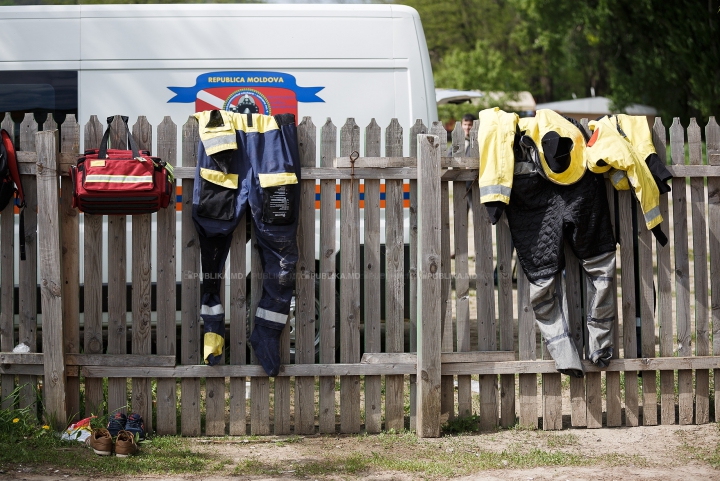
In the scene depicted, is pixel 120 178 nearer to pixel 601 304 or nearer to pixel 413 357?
pixel 413 357

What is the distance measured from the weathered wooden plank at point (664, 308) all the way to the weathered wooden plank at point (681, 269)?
0.06 m

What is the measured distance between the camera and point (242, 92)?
598 cm

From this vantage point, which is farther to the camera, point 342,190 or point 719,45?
point 719,45

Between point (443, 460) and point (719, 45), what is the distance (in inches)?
677

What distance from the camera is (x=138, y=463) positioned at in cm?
438

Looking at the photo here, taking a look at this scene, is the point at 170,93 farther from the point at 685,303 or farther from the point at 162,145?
the point at 685,303

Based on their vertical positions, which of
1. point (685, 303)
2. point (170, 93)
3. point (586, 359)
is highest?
point (170, 93)

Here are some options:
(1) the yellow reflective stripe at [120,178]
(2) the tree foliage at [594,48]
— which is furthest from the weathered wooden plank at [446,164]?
(2) the tree foliage at [594,48]

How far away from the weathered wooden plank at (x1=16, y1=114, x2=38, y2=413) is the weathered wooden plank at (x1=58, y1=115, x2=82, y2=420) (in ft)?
0.62

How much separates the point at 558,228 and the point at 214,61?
2.92 m

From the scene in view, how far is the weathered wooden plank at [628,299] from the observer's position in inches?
199

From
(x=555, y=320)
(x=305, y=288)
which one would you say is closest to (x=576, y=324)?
(x=555, y=320)

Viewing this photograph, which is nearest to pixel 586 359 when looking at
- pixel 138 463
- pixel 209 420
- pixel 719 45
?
pixel 209 420

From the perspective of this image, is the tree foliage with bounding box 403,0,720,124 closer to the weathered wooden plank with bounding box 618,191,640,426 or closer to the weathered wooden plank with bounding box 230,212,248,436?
the weathered wooden plank with bounding box 618,191,640,426
